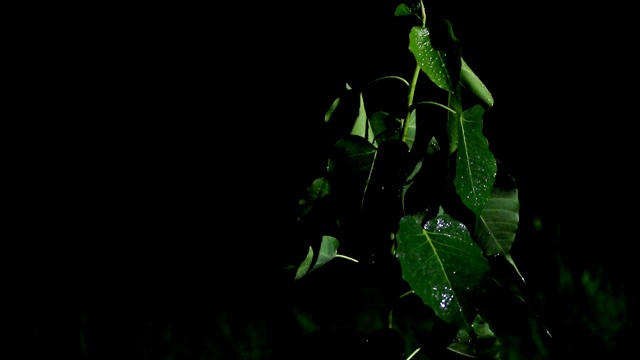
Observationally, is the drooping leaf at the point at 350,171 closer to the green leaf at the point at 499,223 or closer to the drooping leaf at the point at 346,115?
the drooping leaf at the point at 346,115

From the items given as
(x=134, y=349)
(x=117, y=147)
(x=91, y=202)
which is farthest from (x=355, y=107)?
(x=134, y=349)

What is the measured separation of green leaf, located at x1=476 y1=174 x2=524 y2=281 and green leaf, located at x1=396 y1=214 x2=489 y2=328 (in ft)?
0.50

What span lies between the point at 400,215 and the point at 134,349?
3.57 ft

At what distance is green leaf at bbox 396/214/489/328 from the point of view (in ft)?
3.02

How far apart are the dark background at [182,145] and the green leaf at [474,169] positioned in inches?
25.1

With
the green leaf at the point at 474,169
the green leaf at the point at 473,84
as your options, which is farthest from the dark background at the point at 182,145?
the green leaf at the point at 474,169

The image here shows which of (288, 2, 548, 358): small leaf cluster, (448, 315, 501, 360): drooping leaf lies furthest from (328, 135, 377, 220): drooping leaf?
(448, 315, 501, 360): drooping leaf

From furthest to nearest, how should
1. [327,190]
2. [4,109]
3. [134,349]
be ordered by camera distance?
1. [134,349]
2. [4,109]
3. [327,190]

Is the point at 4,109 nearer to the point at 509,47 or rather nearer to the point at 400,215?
the point at 400,215

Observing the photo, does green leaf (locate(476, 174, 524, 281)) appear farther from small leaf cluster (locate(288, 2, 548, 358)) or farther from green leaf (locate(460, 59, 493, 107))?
green leaf (locate(460, 59, 493, 107))

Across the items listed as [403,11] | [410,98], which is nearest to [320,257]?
[410,98]

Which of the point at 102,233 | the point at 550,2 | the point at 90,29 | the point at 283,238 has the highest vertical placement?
the point at 90,29

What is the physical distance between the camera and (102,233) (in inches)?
64.6

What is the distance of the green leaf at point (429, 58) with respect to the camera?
945mm
